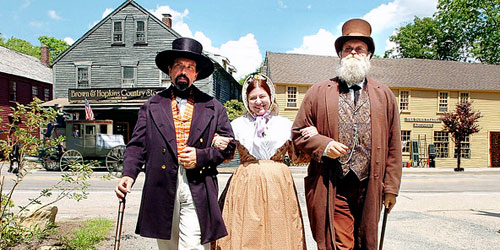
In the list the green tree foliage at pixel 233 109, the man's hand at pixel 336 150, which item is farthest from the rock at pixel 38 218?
the green tree foliage at pixel 233 109

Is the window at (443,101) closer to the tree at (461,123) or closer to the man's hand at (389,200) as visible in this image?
the tree at (461,123)

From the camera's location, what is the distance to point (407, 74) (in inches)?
1012

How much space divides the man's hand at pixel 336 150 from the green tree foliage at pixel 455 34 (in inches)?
1342

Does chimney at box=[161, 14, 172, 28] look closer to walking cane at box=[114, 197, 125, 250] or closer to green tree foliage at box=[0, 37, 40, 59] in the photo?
walking cane at box=[114, 197, 125, 250]

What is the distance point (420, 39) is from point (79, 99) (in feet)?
102

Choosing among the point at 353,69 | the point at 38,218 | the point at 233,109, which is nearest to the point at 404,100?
the point at 233,109

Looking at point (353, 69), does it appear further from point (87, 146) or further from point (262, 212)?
point (87, 146)

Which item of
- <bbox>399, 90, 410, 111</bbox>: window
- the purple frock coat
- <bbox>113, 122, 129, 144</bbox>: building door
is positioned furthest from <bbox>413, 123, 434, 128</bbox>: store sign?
the purple frock coat

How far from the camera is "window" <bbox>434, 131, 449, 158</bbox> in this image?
966 inches

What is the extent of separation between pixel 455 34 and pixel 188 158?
38802mm

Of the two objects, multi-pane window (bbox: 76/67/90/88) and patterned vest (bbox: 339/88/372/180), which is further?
multi-pane window (bbox: 76/67/90/88)

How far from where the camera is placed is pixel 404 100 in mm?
24938

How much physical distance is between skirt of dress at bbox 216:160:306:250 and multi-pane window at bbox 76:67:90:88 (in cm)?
2195

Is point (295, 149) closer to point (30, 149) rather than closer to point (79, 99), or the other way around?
point (30, 149)
